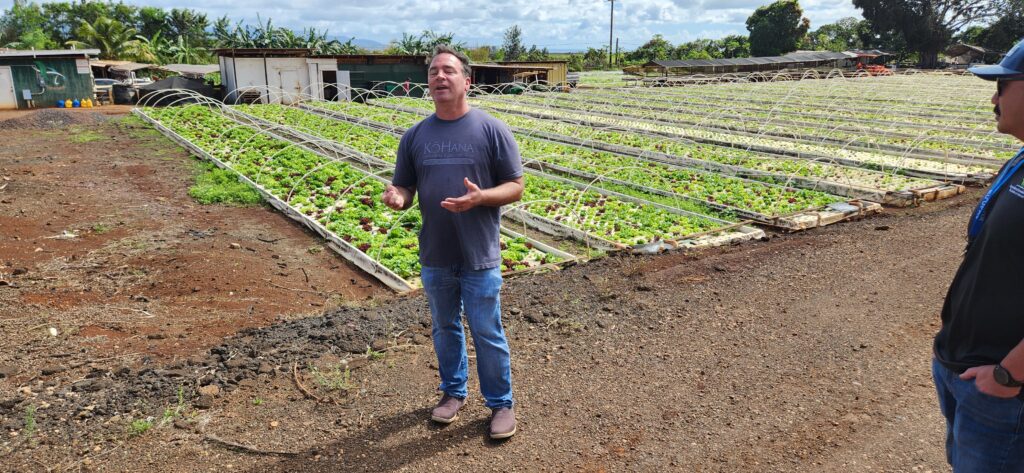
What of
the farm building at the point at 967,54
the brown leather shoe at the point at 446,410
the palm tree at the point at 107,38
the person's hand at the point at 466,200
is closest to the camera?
the person's hand at the point at 466,200

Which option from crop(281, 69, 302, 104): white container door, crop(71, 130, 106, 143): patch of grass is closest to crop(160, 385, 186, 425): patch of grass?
crop(71, 130, 106, 143): patch of grass

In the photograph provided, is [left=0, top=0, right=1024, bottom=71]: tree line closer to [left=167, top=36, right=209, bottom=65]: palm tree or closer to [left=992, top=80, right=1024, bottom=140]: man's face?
[left=167, top=36, right=209, bottom=65]: palm tree

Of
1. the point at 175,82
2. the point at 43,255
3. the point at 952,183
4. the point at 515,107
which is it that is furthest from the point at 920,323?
the point at 175,82

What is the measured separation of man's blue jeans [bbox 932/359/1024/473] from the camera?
1889 millimetres

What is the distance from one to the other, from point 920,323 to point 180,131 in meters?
16.9

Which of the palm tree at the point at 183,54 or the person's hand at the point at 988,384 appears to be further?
the palm tree at the point at 183,54

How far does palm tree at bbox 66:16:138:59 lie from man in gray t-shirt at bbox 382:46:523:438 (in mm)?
43678

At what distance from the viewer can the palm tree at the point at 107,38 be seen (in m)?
39.6

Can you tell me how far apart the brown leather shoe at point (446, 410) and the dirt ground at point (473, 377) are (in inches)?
2.6

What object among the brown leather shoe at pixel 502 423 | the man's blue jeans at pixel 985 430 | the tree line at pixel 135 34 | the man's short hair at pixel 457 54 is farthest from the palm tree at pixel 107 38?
the man's blue jeans at pixel 985 430

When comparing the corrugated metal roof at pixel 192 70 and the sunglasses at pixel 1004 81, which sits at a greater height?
the corrugated metal roof at pixel 192 70

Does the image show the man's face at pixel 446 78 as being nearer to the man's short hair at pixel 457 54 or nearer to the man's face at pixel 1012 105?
the man's short hair at pixel 457 54

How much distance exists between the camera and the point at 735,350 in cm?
465

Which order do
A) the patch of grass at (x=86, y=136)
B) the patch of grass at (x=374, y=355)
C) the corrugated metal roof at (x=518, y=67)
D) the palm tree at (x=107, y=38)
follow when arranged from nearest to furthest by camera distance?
the patch of grass at (x=374, y=355), the patch of grass at (x=86, y=136), the corrugated metal roof at (x=518, y=67), the palm tree at (x=107, y=38)
